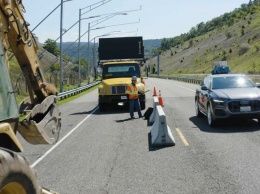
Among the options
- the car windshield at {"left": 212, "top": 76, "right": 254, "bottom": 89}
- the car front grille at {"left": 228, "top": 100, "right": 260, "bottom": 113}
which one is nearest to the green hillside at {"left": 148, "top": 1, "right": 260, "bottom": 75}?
the car windshield at {"left": 212, "top": 76, "right": 254, "bottom": 89}

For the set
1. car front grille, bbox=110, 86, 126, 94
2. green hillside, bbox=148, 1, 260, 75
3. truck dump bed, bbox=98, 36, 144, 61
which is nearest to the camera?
car front grille, bbox=110, 86, 126, 94

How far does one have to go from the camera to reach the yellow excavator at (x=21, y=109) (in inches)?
166

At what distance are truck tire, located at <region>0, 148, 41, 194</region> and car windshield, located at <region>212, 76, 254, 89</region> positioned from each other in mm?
11670

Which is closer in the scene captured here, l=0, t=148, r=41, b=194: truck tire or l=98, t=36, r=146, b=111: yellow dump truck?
l=0, t=148, r=41, b=194: truck tire

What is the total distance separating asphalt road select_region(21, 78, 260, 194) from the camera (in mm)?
7586

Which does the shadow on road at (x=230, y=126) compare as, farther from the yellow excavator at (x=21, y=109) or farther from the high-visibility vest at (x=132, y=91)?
the yellow excavator at (x=21, y=109)

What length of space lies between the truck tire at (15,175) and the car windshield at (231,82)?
A: 459 inches

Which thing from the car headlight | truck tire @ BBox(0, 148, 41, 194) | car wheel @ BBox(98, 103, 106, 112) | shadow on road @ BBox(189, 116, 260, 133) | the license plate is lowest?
car wheel @ BBox(98, 103, 106, 112)

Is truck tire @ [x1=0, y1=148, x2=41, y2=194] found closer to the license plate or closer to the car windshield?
the license plate

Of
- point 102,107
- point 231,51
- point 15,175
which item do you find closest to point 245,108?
point 102,107

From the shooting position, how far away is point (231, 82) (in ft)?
50.8

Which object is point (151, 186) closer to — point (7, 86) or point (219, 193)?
point (219, 193)

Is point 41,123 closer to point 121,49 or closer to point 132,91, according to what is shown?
point 132,91

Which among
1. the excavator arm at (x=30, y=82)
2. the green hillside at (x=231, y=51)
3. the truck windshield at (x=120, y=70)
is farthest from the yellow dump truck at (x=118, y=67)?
the green hillside at (x=231, y=51)
